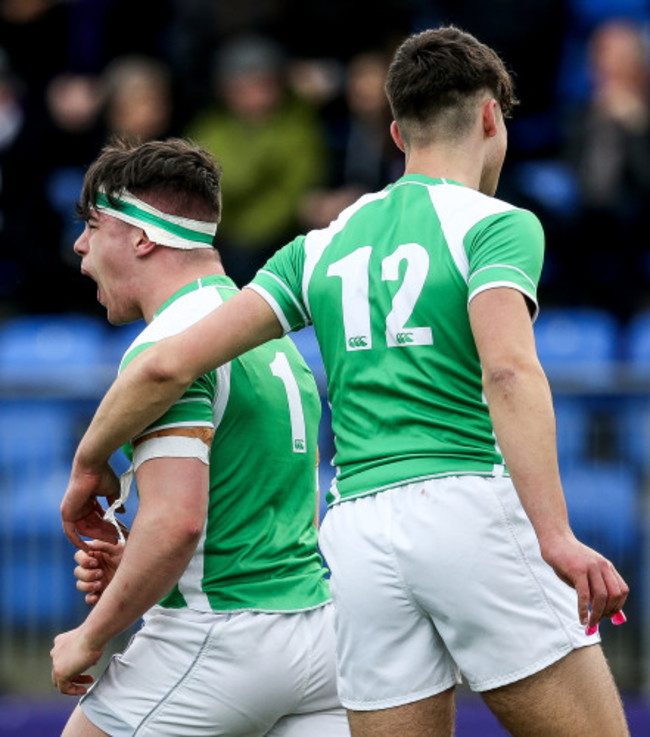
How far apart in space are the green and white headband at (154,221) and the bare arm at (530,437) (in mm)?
1006

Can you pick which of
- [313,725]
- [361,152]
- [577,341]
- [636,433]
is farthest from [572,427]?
[313,725]

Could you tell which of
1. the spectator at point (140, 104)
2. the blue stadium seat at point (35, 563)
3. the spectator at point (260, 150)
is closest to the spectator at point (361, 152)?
the spectator at point (260, 150)

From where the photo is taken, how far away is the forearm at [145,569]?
11.9 feet

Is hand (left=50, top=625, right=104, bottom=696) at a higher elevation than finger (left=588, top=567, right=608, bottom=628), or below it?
below

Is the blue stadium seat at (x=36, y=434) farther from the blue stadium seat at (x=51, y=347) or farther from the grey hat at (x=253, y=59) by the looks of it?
the grey hat at (x=253, y=59)

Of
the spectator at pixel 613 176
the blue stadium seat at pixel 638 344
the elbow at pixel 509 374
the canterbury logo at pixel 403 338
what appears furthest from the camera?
the spectator at pixel 613 176

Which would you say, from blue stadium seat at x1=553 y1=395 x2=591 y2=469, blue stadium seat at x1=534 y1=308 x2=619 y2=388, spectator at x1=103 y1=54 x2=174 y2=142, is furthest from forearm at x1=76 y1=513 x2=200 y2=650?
spectator at x1=103 y1=54 x2=174 y2=142

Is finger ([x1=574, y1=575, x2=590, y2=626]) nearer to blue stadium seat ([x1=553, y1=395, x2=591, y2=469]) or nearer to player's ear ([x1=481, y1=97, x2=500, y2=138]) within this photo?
player's ear ([x1=481, y1=97, x2=500, y2=138])

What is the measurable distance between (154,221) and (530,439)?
4.30 feet

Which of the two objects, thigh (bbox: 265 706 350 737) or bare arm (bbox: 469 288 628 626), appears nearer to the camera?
bare arm (bbox: 469 288 628 626)

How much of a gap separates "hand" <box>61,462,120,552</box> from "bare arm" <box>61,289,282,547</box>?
11cm

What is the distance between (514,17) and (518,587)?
306 inches

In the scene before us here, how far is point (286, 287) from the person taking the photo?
12.0 ft

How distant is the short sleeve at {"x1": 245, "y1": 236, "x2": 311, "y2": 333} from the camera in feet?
11.9
